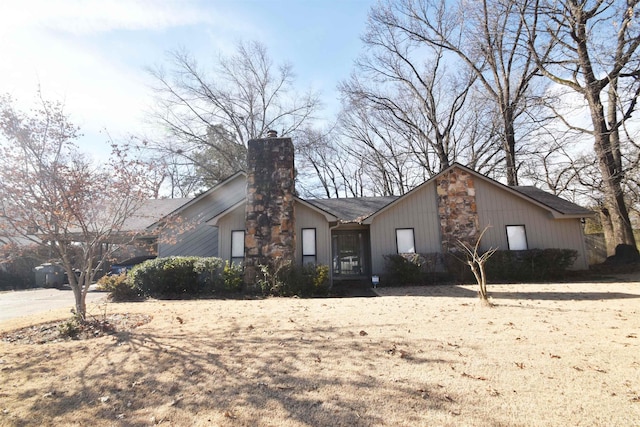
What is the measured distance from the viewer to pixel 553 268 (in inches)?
486

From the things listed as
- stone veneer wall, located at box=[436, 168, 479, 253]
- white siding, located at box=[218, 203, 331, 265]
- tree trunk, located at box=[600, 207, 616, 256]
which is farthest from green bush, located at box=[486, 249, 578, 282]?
white siding, located at box=[218, 203, 331, 265]

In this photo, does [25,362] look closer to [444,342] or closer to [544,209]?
[444,342]

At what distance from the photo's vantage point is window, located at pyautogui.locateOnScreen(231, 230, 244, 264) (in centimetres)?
Result: 1295

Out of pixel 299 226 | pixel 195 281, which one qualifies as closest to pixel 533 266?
pixel 299 226

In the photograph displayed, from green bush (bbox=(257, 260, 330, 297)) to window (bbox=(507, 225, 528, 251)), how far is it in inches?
326

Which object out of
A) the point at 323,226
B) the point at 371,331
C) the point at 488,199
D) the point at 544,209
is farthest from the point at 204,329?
the point at 544,209

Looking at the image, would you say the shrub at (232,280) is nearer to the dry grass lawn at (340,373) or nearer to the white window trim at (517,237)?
the dry grass lawn at (340,373)

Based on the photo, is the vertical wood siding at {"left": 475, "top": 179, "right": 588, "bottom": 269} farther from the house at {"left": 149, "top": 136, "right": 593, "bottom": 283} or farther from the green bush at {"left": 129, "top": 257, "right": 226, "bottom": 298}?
the green bush at {"left": 129, "top": 257, "right": 226, "bottom": 298}

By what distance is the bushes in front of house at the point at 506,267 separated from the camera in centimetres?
1230

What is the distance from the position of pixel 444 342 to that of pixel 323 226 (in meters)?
8.76

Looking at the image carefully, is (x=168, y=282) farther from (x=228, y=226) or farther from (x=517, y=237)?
(x=517, y=237)

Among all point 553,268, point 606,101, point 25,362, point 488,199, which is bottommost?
point 25,362

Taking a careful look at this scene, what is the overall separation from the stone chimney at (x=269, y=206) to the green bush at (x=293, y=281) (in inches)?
15.4

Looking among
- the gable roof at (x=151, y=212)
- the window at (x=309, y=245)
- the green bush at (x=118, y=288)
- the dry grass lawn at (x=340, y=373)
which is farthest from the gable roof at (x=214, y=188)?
the dry grass lawn at (x=340, y=373)
